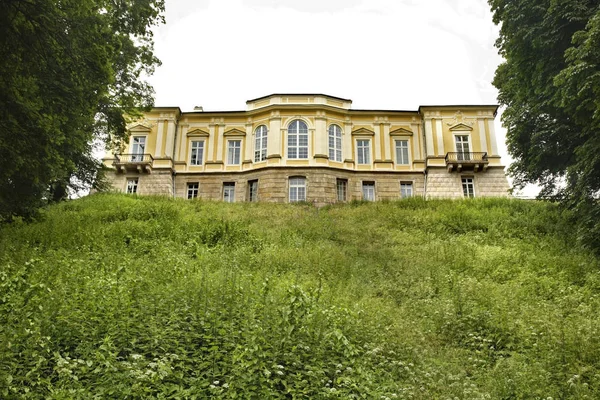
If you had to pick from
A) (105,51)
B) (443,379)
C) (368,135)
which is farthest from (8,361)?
(368,135)

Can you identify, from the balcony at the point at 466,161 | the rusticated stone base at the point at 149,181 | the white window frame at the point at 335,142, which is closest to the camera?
the balcony at the point at 466,161

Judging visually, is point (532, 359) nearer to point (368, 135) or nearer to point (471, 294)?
point (471, 294)

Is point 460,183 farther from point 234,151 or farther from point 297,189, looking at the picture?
point 234,151

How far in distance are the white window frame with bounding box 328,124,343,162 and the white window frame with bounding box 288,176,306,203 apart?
9.85 ft

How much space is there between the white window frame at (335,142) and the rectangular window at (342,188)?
1611 mm

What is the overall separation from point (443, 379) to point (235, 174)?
26532mm

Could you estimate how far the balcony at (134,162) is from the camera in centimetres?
3043

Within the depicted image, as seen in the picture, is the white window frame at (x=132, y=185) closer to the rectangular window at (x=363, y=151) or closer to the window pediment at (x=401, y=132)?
the rectangular window at (x=363, y=151)

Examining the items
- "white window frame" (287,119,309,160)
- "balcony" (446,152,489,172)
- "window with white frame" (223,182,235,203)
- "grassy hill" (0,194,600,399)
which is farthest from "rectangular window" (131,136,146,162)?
"balcony" (446,152,489,172)

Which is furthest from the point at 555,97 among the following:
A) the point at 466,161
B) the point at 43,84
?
the point at 466,161

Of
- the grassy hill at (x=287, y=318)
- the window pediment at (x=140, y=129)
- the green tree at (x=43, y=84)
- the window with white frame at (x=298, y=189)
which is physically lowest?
the grassy hill at (x=287, y=318)

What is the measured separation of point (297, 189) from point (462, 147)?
12.5m

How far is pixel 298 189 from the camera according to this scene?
29.3m

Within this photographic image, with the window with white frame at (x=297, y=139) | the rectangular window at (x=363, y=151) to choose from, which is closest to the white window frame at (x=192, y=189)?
the window with white frame at (x=297, y=139)
